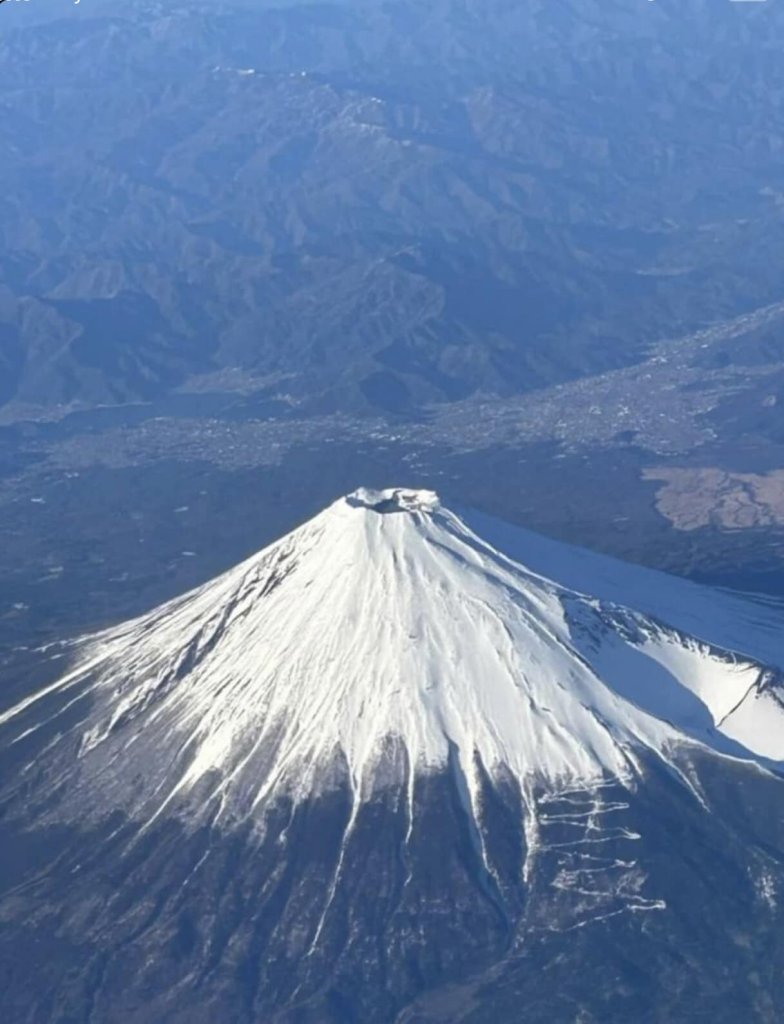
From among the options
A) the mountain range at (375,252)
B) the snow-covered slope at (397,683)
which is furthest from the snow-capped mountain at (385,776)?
the mountain range at (375,252)

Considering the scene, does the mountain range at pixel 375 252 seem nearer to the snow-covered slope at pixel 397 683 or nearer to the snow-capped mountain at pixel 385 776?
the snow-covered slope at pixel 397 683

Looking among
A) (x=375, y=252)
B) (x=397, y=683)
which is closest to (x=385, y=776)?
(x=397, y=683)

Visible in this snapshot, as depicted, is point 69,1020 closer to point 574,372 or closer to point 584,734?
point 584,734

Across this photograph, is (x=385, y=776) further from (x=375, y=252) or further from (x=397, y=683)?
(x=375, y=252)

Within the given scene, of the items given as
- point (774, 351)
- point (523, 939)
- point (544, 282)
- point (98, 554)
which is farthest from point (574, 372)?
point (523, 939)

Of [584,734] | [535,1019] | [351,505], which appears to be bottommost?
[535,1019]

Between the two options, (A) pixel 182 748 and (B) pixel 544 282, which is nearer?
(A) pixel 182 748

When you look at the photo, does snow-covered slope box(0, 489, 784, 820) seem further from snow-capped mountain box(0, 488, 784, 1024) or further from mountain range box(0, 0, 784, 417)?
mountain range box(0, 0, 784, 417)

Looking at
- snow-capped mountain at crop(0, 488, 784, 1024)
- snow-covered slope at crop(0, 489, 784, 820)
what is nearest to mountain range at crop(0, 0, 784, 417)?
snow-covered slope at crop(0, 489, 784, 820)
